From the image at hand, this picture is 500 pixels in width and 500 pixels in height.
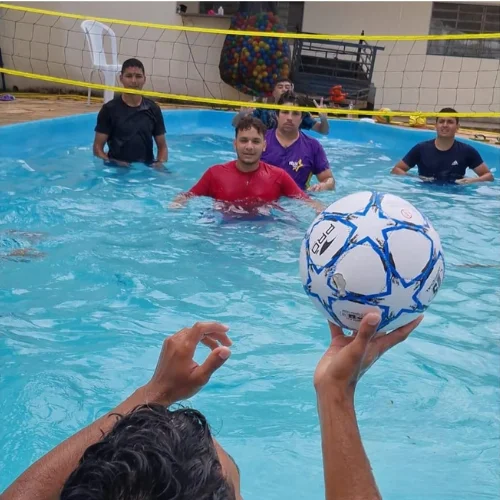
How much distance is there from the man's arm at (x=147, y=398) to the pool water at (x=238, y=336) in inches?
53.6

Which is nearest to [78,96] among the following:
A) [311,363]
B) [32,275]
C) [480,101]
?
[480,101]

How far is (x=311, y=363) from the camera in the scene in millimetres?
3844

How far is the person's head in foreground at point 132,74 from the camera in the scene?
24.7ft

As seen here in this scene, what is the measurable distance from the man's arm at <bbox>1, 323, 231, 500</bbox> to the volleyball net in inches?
433

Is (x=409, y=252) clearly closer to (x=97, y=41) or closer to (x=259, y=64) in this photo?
(x=97, y=41)

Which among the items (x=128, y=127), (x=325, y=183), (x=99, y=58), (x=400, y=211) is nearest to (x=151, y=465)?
(x=400, y=211)

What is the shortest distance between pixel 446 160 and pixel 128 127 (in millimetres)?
3619

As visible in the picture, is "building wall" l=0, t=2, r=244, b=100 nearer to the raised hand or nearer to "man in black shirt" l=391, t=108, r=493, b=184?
"man in black shirt" l=391, t=108, r=493, b=184

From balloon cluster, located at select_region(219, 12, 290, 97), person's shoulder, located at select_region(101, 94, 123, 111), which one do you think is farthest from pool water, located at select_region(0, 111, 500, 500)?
balloon cluster, located at select_region(219, 12, 290, 97)

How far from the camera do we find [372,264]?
217cm

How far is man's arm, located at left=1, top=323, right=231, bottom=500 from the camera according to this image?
158 centimetres

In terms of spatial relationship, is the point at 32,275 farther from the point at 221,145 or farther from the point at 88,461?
the point at 221,145

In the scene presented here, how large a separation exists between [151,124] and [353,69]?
6.53 m

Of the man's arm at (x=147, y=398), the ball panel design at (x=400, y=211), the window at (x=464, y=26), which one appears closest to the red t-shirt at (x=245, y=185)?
the ball panel design at (x=400, y=211)
